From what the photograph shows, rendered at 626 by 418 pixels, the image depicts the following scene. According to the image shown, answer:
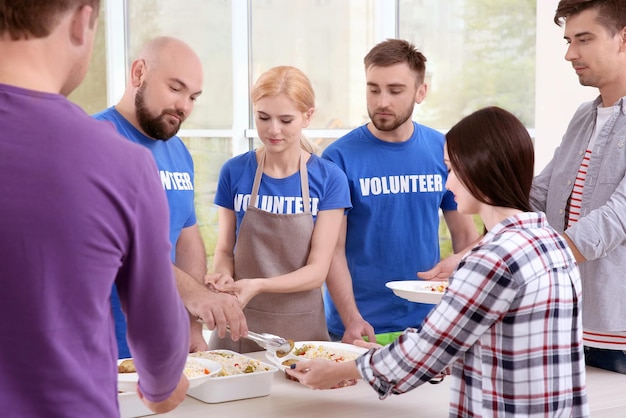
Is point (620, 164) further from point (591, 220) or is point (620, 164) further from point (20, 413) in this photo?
point (20, 413)

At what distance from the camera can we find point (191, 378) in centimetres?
180

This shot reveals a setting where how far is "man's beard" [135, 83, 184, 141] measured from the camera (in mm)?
2312

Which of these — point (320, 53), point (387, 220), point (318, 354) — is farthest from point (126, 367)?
point (320, 53)

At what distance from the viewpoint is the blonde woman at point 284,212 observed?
2637 mm

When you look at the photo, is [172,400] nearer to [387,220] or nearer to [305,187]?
[305,187]

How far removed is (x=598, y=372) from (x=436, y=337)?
2.89 feet

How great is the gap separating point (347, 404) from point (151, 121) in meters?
0.96

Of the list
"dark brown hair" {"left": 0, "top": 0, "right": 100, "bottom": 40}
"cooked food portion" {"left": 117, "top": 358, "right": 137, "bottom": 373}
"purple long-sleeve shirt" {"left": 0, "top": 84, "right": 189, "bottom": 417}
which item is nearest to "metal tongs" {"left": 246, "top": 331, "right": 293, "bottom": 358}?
"cooked food portion" {"left": 117, "top": 358, "right": 137, "bottom": 373}

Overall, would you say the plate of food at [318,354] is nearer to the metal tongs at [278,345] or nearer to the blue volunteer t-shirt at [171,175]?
the metal tongs at [278,345]

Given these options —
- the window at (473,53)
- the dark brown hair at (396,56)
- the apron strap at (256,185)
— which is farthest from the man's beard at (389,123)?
the window at (473,53)

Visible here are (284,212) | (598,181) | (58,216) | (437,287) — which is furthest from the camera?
(284,212)

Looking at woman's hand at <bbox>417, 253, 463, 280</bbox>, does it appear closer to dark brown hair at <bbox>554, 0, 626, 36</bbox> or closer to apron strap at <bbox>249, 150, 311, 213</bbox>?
apron strap at <bbox>249, 150, 311, 213</bbox>

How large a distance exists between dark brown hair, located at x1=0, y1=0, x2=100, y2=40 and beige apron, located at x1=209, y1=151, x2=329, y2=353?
1.72m

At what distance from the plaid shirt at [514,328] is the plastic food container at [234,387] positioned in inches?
18.8
